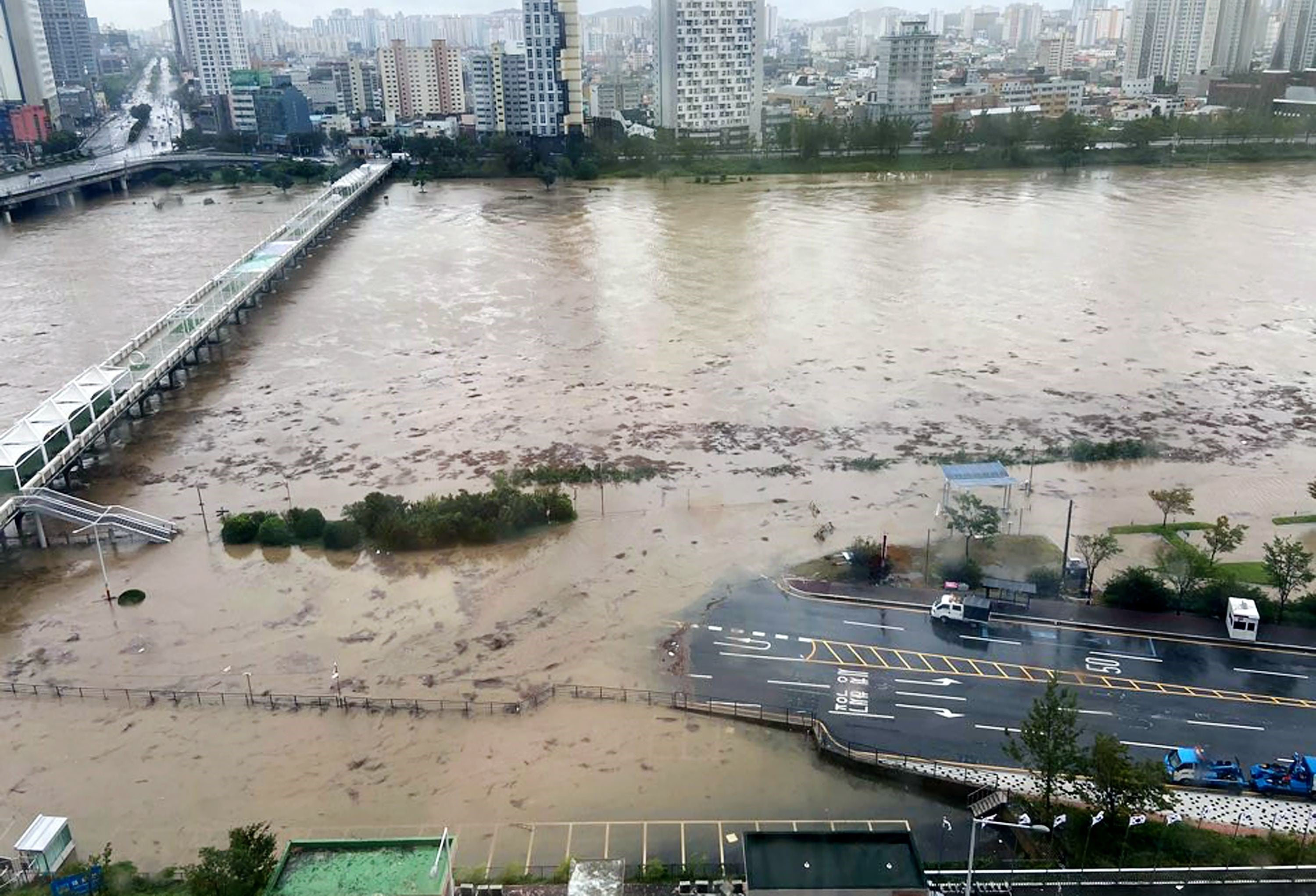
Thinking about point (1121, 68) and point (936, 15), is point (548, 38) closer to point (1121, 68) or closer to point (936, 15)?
point (1121, 68)

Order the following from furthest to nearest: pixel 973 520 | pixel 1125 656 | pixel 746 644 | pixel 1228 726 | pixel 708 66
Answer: pixel 708 66 → pixel 973 520 → pixel 746 644 → pixel 1125 656 → pixel 1228 726

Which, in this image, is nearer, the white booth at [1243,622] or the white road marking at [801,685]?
the white road marking at [801,685]

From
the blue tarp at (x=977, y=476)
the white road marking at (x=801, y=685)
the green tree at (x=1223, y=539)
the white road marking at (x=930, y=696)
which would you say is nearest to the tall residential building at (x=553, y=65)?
the blue tarp at (x=977, y=476)

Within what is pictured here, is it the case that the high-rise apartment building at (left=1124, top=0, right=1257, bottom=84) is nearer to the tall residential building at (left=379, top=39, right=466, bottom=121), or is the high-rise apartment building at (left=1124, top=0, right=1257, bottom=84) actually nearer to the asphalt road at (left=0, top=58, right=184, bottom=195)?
the tall residential building at (left=379, top=39, right=466, bottom=121)

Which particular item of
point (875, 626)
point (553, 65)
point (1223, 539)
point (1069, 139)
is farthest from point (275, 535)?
point (553, 65)

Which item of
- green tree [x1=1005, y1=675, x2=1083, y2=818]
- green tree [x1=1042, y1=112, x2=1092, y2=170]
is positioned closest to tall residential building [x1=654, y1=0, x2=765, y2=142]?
green tree [x1=1042, y1=112, x2=1092, y2=170]

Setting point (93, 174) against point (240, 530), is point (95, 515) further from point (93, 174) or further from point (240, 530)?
point (93, 174)

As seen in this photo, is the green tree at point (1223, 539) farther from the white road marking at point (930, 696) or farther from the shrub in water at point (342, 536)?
the shrub in water at point (342, 536)
